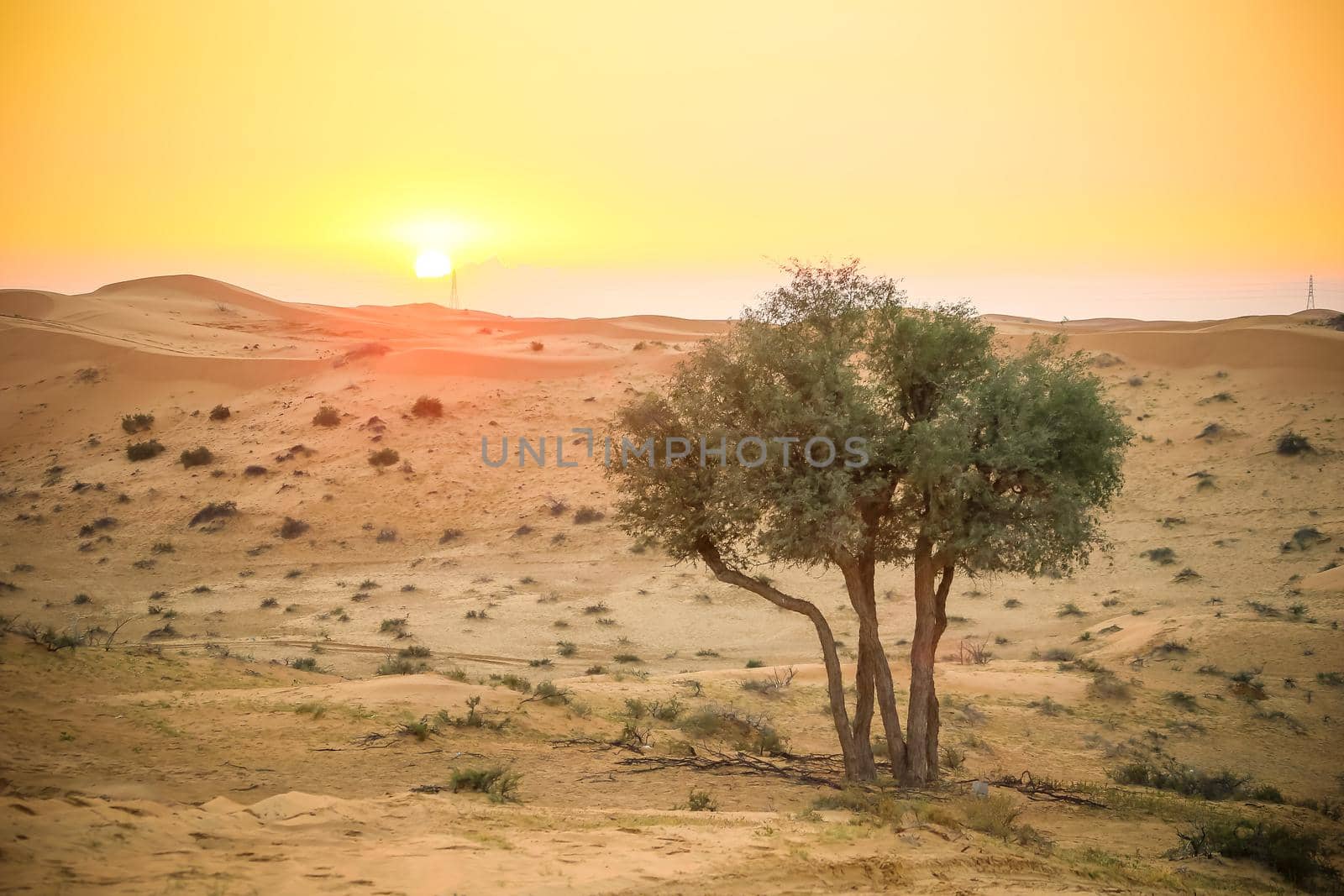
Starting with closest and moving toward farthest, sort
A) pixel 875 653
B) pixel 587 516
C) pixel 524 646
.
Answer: pixel 875 653, pixel 524 646, pixel 587 516

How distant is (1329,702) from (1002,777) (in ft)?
29.2

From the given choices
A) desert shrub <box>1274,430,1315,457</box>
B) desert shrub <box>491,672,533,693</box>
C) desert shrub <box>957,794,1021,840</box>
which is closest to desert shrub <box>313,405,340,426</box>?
desert shrub <box>491,672,533,693</box>

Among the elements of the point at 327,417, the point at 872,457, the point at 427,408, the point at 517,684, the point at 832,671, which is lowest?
the point at 517,684

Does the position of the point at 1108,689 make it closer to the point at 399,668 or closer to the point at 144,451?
the point at 399,668

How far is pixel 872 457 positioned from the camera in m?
11.6

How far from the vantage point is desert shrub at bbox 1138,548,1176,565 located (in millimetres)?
Result: 29625

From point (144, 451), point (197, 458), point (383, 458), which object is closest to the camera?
point (383, 458)

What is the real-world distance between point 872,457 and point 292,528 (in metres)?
28.5

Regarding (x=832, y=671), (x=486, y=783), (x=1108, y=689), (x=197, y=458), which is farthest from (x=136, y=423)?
(x=1108, y=689)

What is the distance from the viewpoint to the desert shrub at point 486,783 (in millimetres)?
10078

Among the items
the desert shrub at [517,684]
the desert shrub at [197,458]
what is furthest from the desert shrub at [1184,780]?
the desert shrub at [197,458]

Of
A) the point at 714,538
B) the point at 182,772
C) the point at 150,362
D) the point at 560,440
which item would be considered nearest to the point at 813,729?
the point at 714,538

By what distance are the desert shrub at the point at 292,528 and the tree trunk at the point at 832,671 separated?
85.5ft

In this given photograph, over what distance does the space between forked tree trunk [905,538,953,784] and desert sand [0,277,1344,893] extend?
60 centimetres
